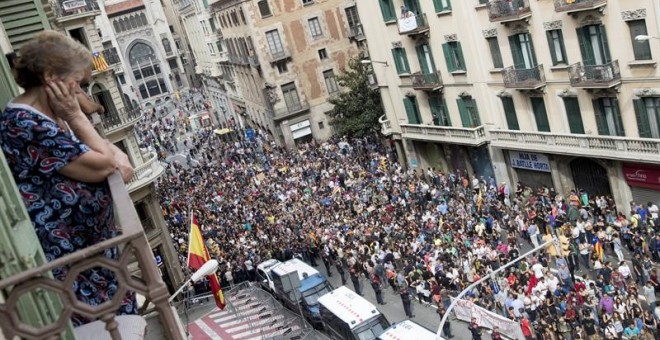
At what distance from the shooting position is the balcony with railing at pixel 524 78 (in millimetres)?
32000

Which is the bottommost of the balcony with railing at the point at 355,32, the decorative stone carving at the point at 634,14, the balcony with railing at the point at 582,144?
the balcony with railing at the point at 582,144

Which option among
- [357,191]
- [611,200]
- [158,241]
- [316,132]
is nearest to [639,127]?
[611,200]

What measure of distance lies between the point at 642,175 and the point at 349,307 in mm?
13449

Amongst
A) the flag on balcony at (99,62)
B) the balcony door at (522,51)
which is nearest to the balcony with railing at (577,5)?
the balcony door at (522,51)

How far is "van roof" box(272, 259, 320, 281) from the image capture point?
29.7m

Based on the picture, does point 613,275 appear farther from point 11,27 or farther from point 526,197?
point 11,27

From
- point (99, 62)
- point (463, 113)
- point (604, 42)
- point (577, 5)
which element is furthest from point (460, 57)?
point (99, 62)

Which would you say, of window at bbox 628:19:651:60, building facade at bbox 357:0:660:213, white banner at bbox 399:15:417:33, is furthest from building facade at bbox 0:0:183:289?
window at bbox 628:19:651:60

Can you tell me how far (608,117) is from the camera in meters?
29.7

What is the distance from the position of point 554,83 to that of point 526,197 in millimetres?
5482

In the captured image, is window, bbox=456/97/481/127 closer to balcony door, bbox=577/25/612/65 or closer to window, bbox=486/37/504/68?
window, bbox=486/37/504/68

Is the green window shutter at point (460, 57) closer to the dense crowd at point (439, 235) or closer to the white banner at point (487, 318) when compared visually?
the dense crowd at point (439, 235)

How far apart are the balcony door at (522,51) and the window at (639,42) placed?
5.84m

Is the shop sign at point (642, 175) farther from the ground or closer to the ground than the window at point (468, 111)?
closer to the ground
